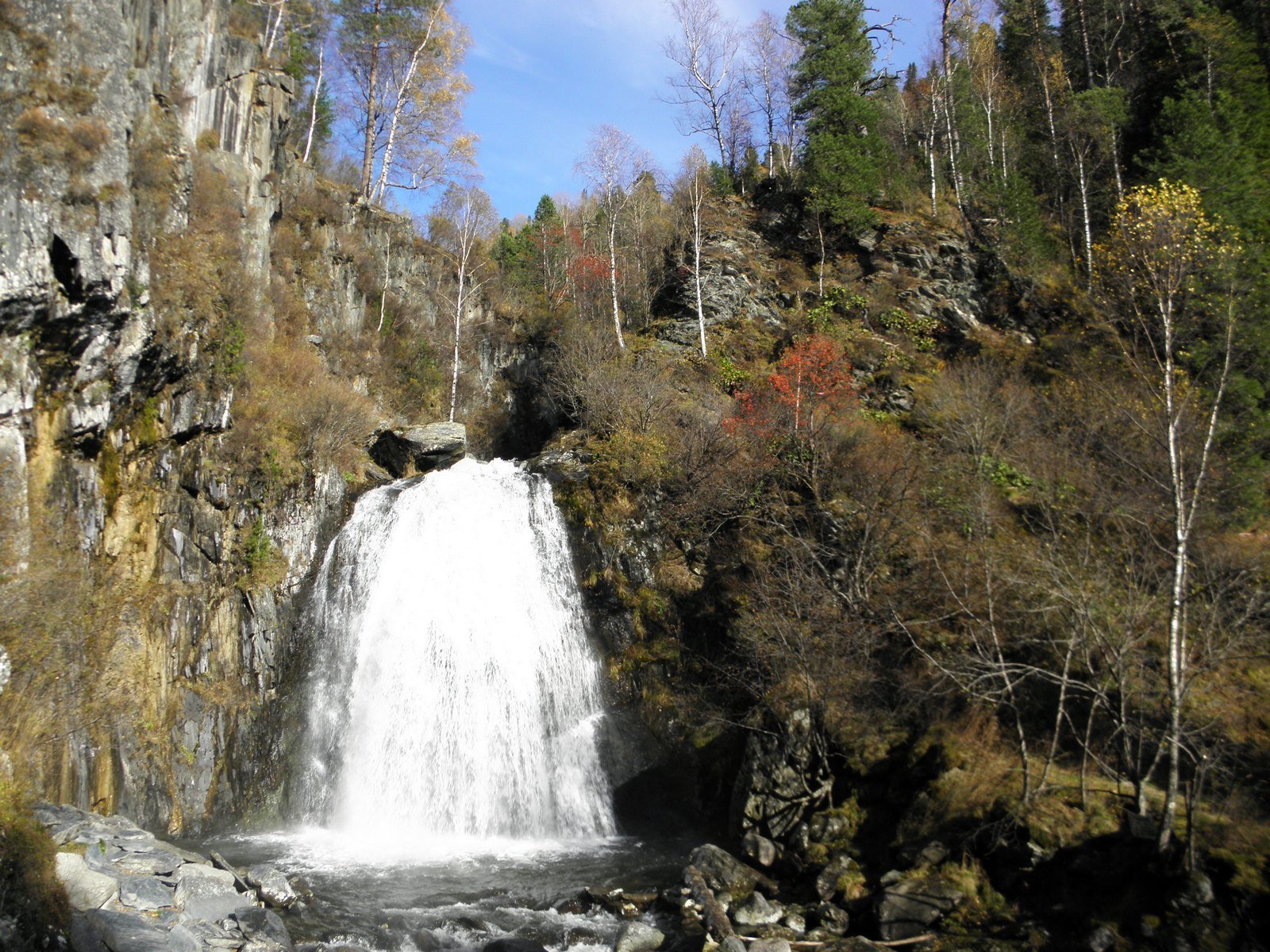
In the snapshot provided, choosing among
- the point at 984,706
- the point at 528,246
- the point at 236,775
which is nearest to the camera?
the point at 984,706

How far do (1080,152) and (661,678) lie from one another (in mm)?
26434

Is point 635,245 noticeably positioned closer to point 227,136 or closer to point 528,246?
point 528,246

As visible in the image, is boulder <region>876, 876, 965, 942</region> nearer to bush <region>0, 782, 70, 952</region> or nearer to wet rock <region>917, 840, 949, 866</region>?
wet rock <region>917, 840, 949, 866</region>

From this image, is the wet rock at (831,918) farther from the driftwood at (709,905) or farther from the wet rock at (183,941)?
the wet rock at (183,941)

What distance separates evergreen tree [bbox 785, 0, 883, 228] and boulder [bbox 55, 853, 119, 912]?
31018 mm

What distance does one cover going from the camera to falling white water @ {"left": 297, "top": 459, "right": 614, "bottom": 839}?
15438 mm

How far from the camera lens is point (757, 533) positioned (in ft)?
61.9

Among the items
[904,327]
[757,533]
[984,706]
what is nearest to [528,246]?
[904,327]

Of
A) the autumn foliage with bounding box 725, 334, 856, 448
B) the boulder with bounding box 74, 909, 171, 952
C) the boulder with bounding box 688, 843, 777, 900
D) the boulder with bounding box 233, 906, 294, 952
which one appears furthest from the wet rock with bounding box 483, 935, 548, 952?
the autumn foliage with bounding box 725, 334, 856, 448

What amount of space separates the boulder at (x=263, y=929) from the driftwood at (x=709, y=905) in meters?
5.55

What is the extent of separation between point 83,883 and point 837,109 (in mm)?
34520

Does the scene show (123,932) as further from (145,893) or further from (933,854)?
(933,854)

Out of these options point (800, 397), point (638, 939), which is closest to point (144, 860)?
point (638, 939)

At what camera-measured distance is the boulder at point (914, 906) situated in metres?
A: 9.77
